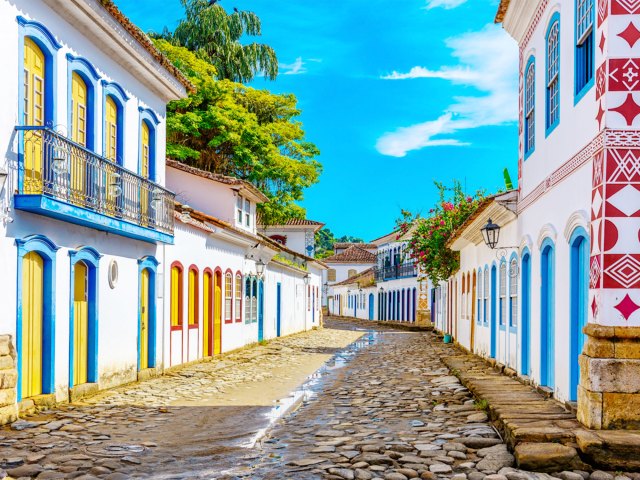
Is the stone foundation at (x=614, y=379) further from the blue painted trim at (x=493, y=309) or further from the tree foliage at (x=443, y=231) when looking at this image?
the tree foliage at (x=443, y=231)

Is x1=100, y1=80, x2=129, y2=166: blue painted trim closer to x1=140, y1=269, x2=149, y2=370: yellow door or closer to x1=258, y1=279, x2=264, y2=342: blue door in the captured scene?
x1=140, y1=269, x2=149, y2=370: yellow door

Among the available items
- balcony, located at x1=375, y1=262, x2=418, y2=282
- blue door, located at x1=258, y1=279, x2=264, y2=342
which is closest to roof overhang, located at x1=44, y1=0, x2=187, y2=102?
blue door, located at x1=258, y1=279, x2=264, y2=342

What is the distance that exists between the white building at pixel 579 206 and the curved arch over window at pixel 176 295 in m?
7.00

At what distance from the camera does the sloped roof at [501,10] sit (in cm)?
1193

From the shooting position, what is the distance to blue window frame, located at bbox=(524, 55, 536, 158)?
11758 millimetres

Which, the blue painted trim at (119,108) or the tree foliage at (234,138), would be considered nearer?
the blue painted trim at (119,108)

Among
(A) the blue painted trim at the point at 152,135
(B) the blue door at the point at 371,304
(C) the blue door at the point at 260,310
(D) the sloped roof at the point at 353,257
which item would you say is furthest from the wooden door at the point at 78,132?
(D) the sloped roof at the point at 353,257

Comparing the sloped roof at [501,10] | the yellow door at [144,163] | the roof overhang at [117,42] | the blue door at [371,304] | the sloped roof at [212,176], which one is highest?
the sloped roof at [501,10]

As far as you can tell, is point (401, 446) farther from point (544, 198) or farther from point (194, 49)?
point (194, 49)

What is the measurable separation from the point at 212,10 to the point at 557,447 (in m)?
35.7

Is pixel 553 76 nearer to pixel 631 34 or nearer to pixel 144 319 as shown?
pixel 631 34

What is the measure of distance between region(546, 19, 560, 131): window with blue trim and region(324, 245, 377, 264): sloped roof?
65002mm

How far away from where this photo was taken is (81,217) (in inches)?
421

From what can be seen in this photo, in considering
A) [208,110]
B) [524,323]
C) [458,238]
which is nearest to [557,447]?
[524,323]
